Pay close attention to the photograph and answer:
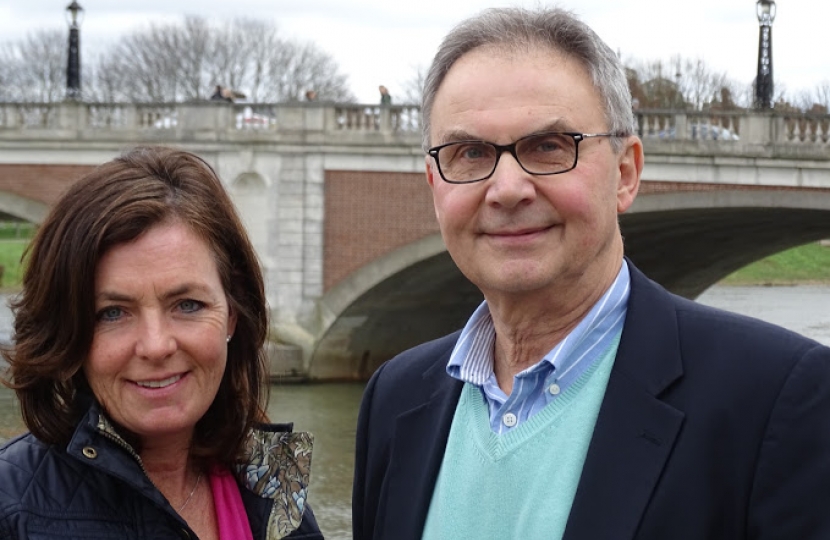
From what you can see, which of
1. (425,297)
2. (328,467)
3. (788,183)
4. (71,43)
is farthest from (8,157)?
(788,183)

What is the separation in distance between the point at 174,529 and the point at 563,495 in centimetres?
68

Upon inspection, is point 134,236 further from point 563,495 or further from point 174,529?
point 563,495

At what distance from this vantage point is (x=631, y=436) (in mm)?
2004

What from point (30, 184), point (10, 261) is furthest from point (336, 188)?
point (10, 261)

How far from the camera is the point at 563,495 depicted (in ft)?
6.68

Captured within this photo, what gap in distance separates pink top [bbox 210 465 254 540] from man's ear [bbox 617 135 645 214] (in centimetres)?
89

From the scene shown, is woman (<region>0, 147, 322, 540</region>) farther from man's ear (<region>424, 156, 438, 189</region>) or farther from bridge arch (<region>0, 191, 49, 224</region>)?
bridge arch (<region>0, 191, 49, 224</region>)

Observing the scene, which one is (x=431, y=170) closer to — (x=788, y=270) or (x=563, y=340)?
(x=563, y=340)

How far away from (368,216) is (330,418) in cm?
303

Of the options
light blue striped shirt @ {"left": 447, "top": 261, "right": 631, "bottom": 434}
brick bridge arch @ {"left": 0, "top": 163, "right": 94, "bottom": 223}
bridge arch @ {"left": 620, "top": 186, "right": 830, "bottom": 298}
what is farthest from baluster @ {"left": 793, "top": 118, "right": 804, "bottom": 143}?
light blue striped shirt @ {"left": 447, "top": 261, "right": 631, "bottom": 434}

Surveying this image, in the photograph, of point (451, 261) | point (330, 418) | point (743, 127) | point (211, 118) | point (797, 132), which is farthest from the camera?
point (451, 261)

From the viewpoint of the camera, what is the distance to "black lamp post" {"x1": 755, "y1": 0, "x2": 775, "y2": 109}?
45.7ft

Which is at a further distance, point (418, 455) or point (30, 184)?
point (30, 184)

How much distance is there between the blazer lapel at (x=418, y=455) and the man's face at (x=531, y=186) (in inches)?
12.1
